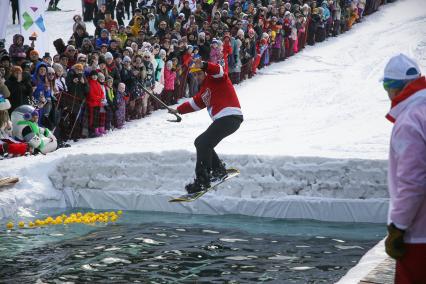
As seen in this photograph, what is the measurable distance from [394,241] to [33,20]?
49.8 ft

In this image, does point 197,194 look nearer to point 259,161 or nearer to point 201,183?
point 201,183

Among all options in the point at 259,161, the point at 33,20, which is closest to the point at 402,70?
the point at 259,161

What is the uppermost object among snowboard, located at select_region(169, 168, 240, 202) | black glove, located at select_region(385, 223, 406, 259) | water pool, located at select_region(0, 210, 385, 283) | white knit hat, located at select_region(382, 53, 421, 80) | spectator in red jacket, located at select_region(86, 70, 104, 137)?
white knit hat, located at select_region(382, 53, 421, 80)

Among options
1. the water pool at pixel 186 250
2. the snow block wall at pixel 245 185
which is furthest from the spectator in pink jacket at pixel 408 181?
the snow block wall at pixel 245 185

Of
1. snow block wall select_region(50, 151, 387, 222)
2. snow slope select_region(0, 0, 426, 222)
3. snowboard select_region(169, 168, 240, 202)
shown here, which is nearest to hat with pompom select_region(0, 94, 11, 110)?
snow slope select_region(0, 0, 426, 222)

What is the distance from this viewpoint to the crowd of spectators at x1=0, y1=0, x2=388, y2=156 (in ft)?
54.9

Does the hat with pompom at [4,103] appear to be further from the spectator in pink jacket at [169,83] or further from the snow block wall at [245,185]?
the spectator in pink jacket at [169,83]

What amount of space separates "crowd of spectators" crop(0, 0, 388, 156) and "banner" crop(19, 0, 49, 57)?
0.51 metres

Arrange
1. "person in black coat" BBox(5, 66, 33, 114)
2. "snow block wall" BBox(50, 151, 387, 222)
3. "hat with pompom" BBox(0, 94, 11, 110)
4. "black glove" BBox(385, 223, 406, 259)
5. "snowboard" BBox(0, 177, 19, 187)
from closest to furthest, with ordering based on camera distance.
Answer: "black glove" BBox(385, 223, 406, 259), "snow block wall" BBox(50, 151, 387, 222), "snowboard" BBox(0, 177, 19, 187), "hat with pompom" BBox(0, 94, 11, 110), "person in black coat" BBox(5, 66, 33, 114)

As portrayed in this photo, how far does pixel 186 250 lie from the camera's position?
11.5 meters

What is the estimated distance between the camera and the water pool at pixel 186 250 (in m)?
9.99

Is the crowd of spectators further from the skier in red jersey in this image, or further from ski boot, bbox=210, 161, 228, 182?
ski boot, bbox=210, 161, 228, 182

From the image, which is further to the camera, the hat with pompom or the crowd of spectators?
the crowd of spectators

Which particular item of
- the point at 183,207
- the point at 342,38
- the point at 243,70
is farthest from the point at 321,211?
the point at 342,38
